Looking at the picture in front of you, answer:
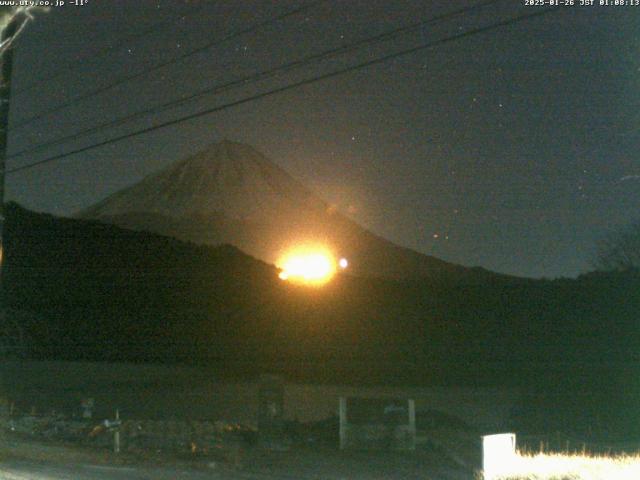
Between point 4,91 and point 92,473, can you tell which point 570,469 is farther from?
point 4,91

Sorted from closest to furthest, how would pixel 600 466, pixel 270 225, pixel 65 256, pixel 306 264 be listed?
pixel 600 466, pixel 306 264, pixel 65 256, pixel 270 225

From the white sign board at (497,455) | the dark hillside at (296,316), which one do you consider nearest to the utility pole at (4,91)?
the white sign board at (497,455)

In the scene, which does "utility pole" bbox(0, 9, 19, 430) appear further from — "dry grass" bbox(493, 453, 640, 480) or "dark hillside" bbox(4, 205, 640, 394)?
"dark hillside" bbox(4, 205, 640, 394)

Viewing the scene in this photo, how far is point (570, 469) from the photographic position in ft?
41.2

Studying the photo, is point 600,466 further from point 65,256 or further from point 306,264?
point 65,256

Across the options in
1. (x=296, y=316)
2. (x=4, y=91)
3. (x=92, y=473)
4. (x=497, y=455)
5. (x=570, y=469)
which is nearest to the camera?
(x=570, y=469)

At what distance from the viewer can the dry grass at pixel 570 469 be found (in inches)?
471

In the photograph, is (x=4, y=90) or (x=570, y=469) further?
(x=4, y=90)

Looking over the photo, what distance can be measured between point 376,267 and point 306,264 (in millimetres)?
31188

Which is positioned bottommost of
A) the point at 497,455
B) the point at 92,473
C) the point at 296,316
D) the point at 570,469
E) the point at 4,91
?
the point at 92,473

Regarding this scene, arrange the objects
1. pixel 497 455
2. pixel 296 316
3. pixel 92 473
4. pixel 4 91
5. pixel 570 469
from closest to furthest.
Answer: pixel 570 469, pixel 497 455, pixel 92 473, pixel 4 91, pixel 296 316

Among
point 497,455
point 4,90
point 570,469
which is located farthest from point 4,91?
point 570,469

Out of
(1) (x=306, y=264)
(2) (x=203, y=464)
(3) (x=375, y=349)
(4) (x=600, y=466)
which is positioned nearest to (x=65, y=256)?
(3) (x=375, y=349)

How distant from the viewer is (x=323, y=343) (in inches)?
1676
